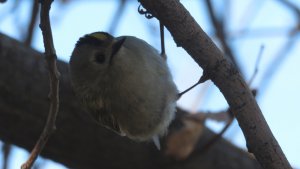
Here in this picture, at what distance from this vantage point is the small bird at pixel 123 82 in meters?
2.25

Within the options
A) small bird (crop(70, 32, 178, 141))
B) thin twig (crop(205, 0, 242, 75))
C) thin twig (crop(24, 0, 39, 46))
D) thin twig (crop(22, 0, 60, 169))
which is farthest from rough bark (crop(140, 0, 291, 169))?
thin twig (crop(24, 0, 39, 46))

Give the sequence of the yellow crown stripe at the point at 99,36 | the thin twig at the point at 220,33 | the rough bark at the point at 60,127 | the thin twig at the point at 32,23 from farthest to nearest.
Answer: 1. the thin twig at the point at 32,23
2. the thin twig at the point at 220,33
3. the rough bark at the point at 60,127
4. the yellow crown stripe at the point at 99,36

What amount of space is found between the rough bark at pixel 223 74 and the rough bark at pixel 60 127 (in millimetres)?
1270

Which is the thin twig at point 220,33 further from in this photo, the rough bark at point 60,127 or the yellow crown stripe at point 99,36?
the yellow crown stripe at point 99,36

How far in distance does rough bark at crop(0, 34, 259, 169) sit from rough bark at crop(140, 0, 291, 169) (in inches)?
50.0

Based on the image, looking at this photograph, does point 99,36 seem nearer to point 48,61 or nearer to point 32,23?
point 48,61

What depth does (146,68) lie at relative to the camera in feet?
7.58

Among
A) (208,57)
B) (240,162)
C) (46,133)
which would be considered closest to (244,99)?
(208,57)

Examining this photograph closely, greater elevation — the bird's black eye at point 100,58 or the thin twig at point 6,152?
the bird's black eye at point 100,58

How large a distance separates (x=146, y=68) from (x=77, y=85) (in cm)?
34

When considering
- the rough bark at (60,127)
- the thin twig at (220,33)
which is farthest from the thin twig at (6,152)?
the thin twig at (220,33)

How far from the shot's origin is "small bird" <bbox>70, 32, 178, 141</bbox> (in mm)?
2248

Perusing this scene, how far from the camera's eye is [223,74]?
5.65 feet

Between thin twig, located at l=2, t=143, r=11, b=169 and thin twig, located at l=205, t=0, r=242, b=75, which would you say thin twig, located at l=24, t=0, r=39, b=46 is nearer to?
thin twig, located at l=2, t=143, r=11, b=169
